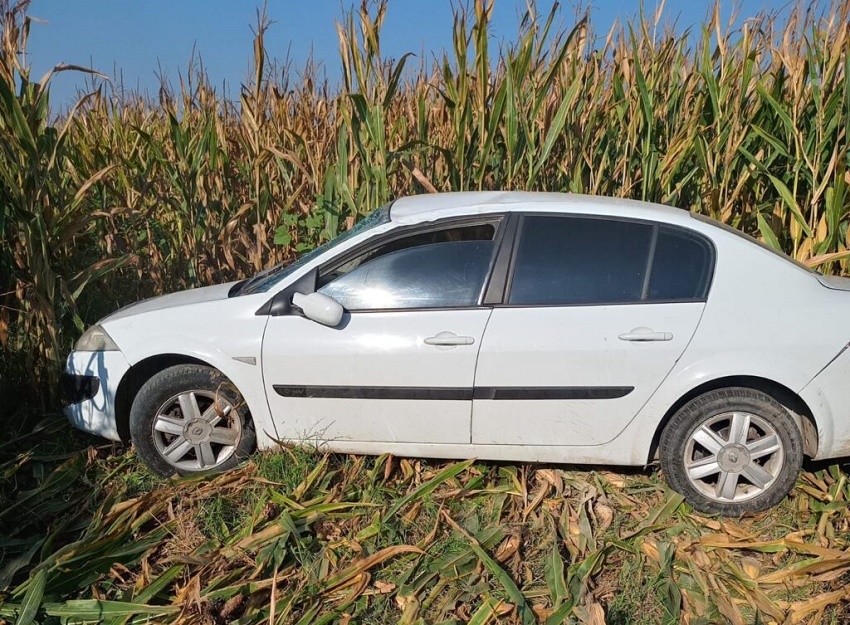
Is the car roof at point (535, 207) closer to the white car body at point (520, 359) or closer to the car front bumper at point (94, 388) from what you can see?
the white car body at point (520, 359)

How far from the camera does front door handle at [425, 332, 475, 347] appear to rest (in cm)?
323

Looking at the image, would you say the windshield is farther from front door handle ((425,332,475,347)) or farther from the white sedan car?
front door handle ((425,332,475,347))

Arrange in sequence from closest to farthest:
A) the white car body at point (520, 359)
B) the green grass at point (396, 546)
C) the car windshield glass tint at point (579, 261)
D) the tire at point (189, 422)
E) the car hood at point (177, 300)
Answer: the green grass at point (396, 546) → the white car body at point (520, 359) → the car windshield glass tint at point (579, 261) → the tire at point (189, 422) → the car hood at point (177, 300)

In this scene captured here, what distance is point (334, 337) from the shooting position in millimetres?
3340

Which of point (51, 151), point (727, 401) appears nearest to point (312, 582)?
point (727, 401)

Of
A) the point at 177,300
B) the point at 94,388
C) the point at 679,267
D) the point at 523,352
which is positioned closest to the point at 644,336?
the point at 679,267

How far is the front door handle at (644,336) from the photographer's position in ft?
10.3

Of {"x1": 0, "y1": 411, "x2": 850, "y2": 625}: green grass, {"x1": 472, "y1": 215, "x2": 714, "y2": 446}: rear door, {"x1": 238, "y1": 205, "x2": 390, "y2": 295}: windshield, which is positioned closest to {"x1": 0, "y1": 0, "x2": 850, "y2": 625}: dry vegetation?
{"x1": 0, "y1": 411, "x2": 850, "y2": 625}: green grass

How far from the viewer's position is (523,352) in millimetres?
Result: 3201

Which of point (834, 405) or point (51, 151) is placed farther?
Result: point (51, 151)

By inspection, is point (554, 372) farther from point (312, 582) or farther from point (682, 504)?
Result: point (312, 582)

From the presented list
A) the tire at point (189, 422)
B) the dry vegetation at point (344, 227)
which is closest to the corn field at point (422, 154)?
the dry vegetation at point (344, 227)

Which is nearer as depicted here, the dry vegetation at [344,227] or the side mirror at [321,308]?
the dry vegetation at [344,227]

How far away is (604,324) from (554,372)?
0.32 meters
